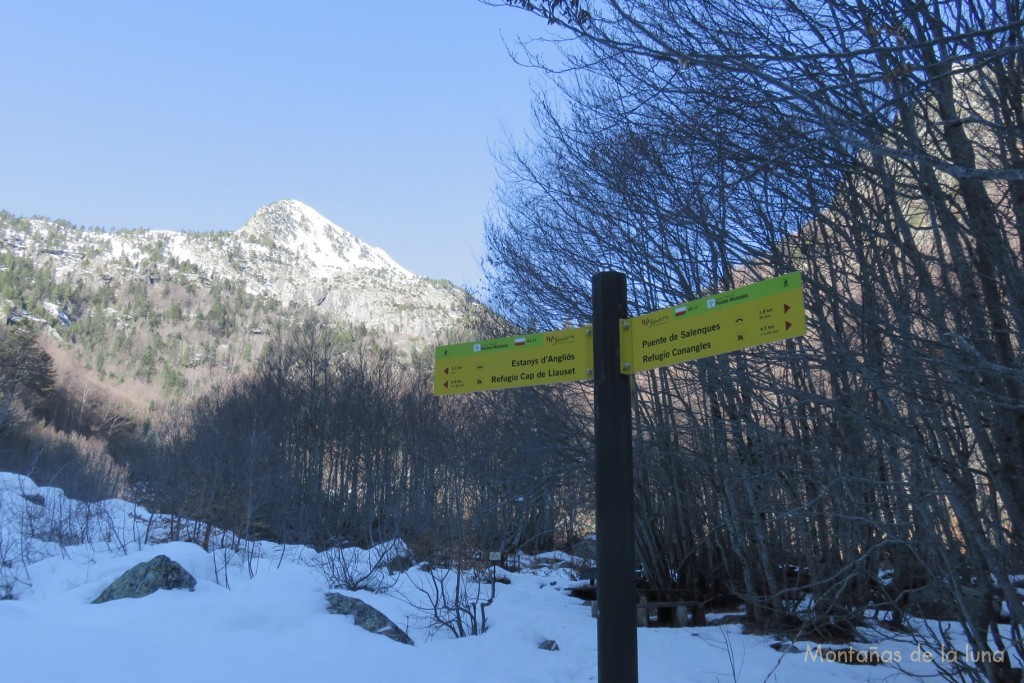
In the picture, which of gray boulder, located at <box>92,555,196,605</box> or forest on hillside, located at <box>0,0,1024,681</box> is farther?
gray boulder, located at <box>92,555,196,605</box>

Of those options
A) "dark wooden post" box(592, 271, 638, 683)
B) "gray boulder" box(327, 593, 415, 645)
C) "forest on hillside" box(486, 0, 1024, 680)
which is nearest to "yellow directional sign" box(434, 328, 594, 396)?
"dark wooden post" box(592, 271, 638, 683)

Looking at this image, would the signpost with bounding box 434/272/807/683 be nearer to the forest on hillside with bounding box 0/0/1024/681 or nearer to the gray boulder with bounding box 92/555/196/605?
the forest on hillside with bounding box 0/0/1024/681

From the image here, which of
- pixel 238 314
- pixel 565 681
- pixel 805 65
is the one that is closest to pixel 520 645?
pixel 565 681

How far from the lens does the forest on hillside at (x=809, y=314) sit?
12.8 ft

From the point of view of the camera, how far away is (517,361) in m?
2.90

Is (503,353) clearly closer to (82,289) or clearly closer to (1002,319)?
(1002,319)

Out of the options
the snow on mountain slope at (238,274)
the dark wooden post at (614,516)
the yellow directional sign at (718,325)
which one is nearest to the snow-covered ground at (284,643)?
the dark wooden post at (614,516)

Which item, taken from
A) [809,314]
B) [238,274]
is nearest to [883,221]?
[809,314]

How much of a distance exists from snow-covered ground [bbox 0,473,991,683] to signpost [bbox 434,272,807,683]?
2.32m

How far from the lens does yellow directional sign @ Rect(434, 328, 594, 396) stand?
277 cm

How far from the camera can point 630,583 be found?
2420 mm

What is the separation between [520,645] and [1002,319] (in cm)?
472

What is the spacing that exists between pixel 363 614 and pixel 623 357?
13.6 ft

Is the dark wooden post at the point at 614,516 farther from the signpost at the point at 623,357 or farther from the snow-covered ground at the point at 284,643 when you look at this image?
the snow-covered ground at the point at 284,643
